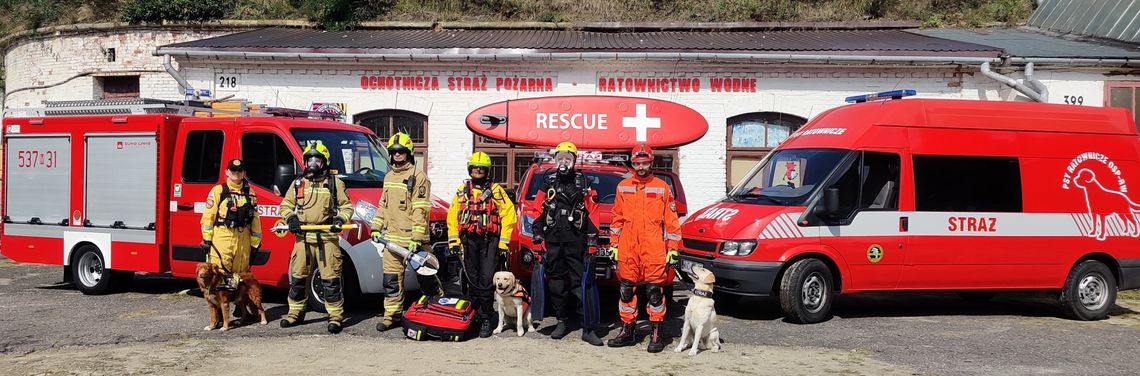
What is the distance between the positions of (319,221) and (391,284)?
873 mm

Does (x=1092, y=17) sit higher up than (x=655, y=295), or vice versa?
(x=1092, y=17)

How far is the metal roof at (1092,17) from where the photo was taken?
50.5 feet

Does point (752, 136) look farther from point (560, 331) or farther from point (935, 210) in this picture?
point (560, 331)

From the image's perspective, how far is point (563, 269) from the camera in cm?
752

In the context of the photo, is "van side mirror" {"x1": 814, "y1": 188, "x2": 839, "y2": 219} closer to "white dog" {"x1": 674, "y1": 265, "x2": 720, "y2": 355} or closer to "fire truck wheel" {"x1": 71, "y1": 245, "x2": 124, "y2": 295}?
"white dog" {"x1": 674, "y1": 265, "x2": 720, "y2": 355}

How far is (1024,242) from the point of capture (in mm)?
8844

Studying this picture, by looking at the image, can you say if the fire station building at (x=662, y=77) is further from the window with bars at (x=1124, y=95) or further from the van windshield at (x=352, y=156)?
the van windshield at (x=352, y=156)

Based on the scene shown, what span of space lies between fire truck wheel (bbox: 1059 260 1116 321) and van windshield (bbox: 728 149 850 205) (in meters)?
2.92

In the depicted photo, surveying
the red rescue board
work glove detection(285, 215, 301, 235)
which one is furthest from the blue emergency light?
work glove detection(285, 215, 301, 235)

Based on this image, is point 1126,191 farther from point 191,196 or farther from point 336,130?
point 191,196

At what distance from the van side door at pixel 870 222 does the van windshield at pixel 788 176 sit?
220 millimetres

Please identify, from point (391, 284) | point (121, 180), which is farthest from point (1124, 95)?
point (121, 180)

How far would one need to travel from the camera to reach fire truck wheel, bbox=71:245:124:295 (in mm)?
9969

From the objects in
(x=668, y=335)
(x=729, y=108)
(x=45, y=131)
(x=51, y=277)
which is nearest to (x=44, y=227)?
(x=45, y=131)
